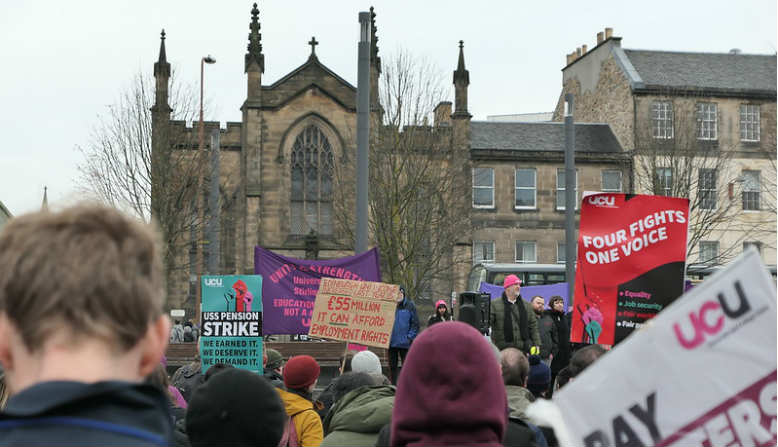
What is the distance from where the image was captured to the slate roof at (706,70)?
47.0 metres

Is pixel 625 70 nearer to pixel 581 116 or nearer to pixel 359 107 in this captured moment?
pixel 581 116

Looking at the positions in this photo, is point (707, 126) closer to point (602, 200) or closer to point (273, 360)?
point (273, 360)

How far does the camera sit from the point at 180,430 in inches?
205

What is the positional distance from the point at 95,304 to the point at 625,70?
1879 inches

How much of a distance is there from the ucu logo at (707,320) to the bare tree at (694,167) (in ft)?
127

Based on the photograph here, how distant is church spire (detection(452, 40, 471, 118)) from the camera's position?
142 feet

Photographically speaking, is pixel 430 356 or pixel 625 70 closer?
pixel 430 356

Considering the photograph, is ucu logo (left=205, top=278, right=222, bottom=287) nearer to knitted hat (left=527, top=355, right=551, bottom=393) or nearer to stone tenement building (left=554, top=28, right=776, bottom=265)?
knitted hat (left=527, top=355, right=551, bottom=393)

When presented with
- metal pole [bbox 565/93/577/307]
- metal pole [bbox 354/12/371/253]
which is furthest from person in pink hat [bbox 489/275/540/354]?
metal pole [bbox 565/93/577/307]

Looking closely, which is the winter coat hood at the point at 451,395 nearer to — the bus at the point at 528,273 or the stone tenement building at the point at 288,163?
the bus at the point at 528,273

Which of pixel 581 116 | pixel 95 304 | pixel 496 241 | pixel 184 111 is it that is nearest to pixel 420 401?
pixel 95 304

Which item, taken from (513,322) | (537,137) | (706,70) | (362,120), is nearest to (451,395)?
(513,322)

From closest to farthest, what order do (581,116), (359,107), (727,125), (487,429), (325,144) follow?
(487,429), (359,107), (325,144), (727,125), (581,116)

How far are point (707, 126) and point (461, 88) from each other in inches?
473
